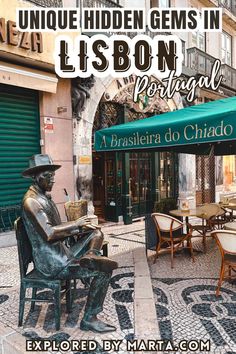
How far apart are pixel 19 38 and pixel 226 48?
1291 cm

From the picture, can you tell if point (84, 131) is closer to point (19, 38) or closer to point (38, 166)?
point (19, 38)

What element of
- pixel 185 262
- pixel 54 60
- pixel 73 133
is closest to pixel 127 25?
pixel 54 60

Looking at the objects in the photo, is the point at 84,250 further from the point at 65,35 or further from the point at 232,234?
the point at 65,35

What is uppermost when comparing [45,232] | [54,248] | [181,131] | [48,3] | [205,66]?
[205,66]

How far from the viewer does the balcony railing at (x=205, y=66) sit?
12.6 m

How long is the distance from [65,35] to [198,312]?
7172 millimetres

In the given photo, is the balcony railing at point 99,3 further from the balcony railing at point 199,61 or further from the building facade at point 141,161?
the balcony railing at point 199,61

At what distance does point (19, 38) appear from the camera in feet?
21.9

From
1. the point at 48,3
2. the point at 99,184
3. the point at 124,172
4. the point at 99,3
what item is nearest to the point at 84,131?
the point at 124,172

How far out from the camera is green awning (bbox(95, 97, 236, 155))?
3.45m

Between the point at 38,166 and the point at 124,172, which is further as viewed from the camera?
the point at 124,172

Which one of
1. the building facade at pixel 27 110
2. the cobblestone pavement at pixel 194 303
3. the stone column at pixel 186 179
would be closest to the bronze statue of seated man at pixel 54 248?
the cobblestone pavement at pixel 194 303

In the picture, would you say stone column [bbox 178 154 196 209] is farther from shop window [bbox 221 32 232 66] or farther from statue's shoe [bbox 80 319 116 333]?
statue's shoe [bbox 80 319 116 333]

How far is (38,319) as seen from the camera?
3361 millimetres
